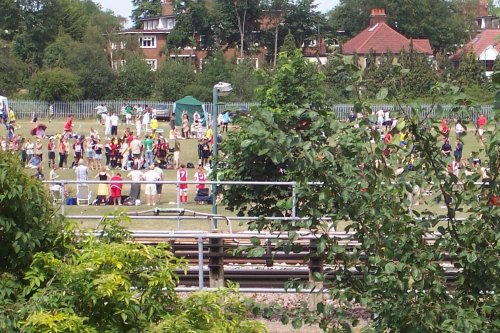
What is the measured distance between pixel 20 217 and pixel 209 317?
1.18 metres

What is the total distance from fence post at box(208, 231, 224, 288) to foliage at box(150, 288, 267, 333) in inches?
227

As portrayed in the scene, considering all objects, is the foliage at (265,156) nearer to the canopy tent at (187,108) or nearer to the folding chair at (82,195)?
the folding chair at (82,195)

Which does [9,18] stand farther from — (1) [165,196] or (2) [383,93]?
(2) [383,93]

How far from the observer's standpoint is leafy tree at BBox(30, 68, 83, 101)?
6656 centimetres

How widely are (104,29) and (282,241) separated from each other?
112 metres

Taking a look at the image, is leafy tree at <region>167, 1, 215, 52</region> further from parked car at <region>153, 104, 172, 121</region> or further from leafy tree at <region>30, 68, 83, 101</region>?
parked car at <region>153, 104, 172, 121</region>

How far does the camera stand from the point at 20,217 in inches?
222

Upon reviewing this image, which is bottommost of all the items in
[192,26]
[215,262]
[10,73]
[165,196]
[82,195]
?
[165,196]

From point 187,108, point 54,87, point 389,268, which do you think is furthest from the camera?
point 54,87

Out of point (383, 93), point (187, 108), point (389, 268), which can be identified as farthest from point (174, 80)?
point (389, 268)

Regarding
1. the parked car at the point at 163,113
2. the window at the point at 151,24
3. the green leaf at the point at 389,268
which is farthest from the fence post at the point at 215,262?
the window at the point at 151,24

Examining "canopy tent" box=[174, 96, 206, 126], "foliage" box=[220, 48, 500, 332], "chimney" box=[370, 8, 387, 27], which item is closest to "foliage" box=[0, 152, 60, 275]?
"foliage" box=[220, 48, 500, 332]

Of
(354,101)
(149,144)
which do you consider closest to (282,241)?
(354,101)

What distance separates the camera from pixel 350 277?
4.89m
